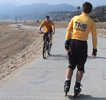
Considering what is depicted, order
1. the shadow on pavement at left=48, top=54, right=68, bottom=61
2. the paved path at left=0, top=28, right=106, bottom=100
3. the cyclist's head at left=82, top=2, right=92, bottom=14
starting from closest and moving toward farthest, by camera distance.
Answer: the cyclist's head at left=82, top=2, right=92, bottom=14, the paved path at left=0, top=28, right=106, bottom=100, the shadow on pavement at left=48, top=54, right=68, bottom=61

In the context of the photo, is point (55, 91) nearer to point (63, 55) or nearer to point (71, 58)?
point (71, 58)

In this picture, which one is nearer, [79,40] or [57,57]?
[79,40]

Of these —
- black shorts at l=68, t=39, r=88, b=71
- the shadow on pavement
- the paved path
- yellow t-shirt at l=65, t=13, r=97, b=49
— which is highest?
yellow t-shirt at l=65, t=13, r=97, b=49

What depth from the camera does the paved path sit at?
19.3 feet

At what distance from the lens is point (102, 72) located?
818 centimetres

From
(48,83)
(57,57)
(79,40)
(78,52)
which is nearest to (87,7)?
(79,40)

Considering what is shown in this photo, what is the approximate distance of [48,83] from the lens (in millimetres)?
6949

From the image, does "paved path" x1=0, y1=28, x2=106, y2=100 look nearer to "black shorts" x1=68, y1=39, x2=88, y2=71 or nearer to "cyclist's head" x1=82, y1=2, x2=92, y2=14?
"black shorts" x1=68, y1=39, x2=88, y2=71

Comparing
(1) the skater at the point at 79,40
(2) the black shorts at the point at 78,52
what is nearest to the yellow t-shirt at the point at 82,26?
(1) the skater at the point at 79,40

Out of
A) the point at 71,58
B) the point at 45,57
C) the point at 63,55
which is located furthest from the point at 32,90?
the point at 63,55

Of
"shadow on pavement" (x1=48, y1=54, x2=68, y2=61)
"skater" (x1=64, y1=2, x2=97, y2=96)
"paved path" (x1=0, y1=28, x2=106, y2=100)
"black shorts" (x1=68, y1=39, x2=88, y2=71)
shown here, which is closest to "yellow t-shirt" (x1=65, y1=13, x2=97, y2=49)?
"skater" (x1=64, y1=2, x2=97, y2=96)

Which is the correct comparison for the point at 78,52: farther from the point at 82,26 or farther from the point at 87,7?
the point at 87,7

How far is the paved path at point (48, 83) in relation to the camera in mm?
5895

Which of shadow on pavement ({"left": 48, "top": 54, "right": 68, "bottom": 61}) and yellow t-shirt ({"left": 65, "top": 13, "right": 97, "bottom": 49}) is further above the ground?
yellow t-shirt ({"left": 65, "top": 13, "right": 97, "bottom": 49})
